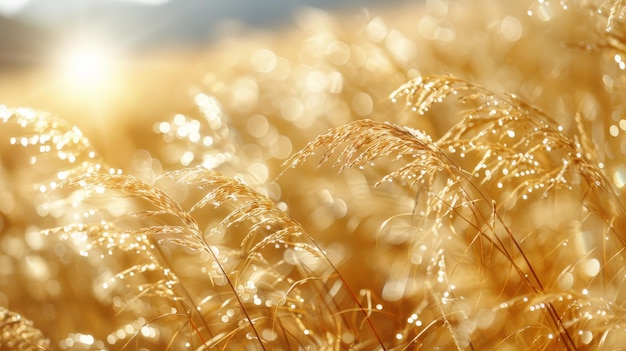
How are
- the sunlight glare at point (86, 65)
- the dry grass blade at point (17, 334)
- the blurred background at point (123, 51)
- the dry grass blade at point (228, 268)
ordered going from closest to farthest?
1. the dry grass blade at point (228, 268)
2. the dry grass blade at point (17, 334)
3. the blurred background at point (123, 51)
4. the sunlight glare at point (86, 65)

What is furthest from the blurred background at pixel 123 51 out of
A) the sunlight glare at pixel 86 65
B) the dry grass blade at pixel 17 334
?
the dry grass blade at pixel 17 334

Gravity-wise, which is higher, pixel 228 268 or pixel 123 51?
pixel 123 51

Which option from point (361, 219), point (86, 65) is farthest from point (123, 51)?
point (361, 219)

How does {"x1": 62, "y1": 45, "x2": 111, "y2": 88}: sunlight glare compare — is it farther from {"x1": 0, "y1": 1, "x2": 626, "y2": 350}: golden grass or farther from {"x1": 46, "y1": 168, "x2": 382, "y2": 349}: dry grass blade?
{"x1": 46, "y1": 168, "x2": 382, "y2": 349}: dry grass blade

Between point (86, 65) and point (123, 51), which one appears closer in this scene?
point (86, 65)

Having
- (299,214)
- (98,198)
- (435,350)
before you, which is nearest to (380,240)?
(299,214)

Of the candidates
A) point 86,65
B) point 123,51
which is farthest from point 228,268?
point 123,51

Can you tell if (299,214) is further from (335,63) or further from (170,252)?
(335,63)

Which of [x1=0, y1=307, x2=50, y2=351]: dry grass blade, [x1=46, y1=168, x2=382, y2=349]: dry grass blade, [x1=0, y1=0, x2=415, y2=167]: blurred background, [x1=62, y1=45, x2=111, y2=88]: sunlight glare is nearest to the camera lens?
[x1=46, y1=168, x2=382, y2=349]: dry grass blade

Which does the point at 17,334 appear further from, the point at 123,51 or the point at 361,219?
the point at 123,51

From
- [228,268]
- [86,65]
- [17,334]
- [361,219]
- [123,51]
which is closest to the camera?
[17,334]

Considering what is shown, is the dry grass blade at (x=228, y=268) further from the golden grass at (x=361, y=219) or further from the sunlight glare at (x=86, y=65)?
the sunlight glare at (x=86, y=65)

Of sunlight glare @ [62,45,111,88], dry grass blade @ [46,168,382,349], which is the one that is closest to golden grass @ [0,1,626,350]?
dry grass blade @ [46,168,382,349]

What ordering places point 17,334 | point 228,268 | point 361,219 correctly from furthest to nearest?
1. point 361,219
2. point 228,268
3. point 17,334
